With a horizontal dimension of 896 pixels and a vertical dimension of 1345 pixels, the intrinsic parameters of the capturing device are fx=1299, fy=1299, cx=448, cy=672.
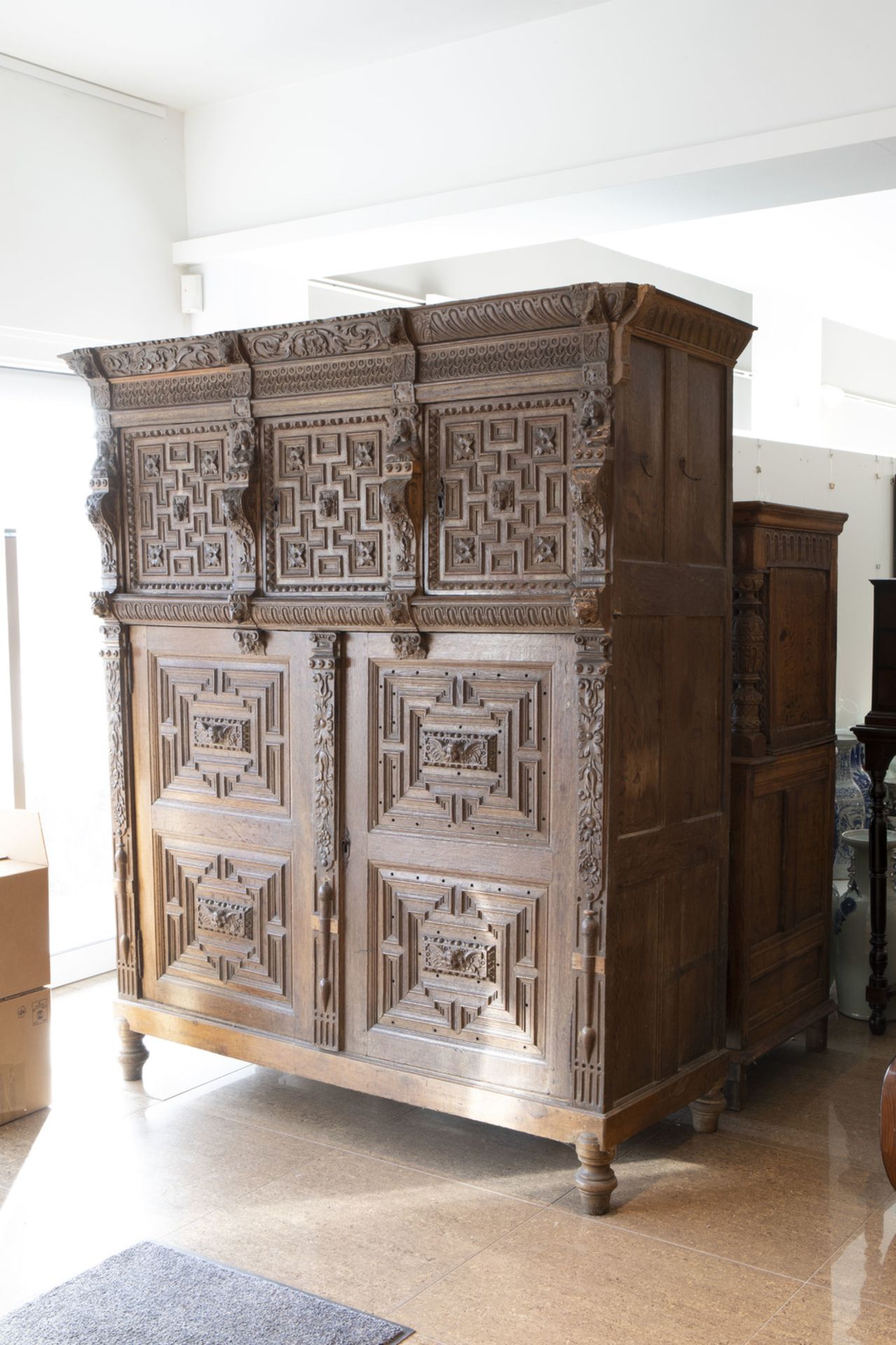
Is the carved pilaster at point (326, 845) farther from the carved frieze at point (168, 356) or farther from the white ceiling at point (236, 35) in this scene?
the white ceiling at point (236, 35)

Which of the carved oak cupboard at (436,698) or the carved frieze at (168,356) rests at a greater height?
the carved frieze at (168,356)

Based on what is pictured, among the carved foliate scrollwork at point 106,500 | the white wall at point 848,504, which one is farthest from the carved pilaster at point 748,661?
the white wall at point 848,504

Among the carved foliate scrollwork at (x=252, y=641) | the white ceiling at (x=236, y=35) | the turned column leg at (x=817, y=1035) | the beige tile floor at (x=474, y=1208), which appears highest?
the white ceiling at (x=236, y=35)

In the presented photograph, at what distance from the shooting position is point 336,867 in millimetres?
3658

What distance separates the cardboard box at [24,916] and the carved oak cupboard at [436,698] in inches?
10.7

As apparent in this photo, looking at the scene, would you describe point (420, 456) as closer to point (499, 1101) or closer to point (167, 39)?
point (499, 1101)

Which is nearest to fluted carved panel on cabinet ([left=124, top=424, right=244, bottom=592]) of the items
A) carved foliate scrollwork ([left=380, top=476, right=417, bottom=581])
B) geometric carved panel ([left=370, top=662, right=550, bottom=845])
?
carved foliate scrollwork ([left=380, top=476, right=417, bottom=581])

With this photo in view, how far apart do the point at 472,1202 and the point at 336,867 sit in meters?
0.95

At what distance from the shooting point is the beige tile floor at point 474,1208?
9.25 feet

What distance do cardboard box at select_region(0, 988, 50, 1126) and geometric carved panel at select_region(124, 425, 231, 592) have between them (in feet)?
4.29

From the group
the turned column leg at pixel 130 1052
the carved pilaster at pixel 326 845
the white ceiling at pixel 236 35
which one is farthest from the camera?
the turned column leg at pixel 130 1052

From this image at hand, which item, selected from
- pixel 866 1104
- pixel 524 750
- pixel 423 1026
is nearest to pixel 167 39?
pixel 524 750

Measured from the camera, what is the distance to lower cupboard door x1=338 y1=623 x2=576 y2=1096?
328 centimetres

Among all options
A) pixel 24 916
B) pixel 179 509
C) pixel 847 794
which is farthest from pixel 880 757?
pixel 24 916
